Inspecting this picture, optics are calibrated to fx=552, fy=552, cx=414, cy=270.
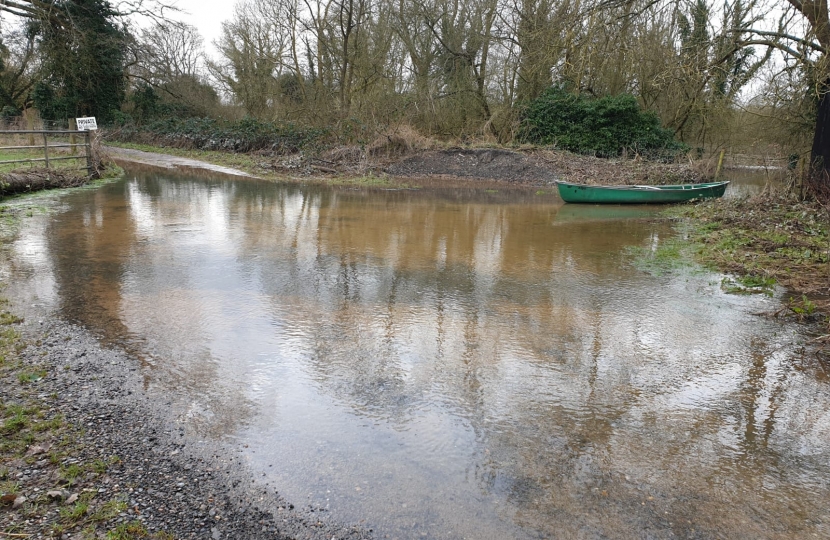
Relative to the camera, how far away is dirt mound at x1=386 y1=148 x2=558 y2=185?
70.6 ft

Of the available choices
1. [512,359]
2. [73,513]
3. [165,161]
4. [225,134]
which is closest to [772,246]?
[512,359]

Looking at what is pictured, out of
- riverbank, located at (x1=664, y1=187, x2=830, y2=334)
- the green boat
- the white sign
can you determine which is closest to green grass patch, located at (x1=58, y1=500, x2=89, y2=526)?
riverbank, located at (x1=664, y1=187, x2=830, y2=334)

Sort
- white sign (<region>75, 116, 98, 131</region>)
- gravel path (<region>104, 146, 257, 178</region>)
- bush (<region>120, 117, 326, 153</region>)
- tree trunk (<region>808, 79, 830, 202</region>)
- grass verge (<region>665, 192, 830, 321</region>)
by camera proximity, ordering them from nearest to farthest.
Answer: grass verge (<region>665, 192, 830, 321</region>) → tree trunk (<region>808, 79, 830, 202</region>) → white sign (<region>75, 116, 98, 131</region>) → gravel path (<region>104, 146, 257, 178</region>) → bush (<region>120, 117, 326, 153</region>)

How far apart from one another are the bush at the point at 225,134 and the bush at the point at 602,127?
9.86 metres

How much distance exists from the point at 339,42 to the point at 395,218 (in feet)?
57.7

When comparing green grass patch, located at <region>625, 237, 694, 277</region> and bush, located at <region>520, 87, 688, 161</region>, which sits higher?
bush, located at <region>520, 87, 688, 161</region>

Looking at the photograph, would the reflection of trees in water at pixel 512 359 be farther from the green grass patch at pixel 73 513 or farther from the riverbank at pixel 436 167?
the riverbank at pixel 436 167

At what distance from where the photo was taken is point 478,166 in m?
22.4

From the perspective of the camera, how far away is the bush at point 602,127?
2295 cm

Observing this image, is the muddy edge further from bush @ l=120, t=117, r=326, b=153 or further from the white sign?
bush @ l=120, t=117, r=326, b=153

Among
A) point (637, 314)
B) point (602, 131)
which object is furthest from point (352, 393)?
point (602, 131)

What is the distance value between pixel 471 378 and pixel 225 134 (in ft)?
81.2

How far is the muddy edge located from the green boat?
1352 cm

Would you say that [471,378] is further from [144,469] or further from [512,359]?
[144,469]
